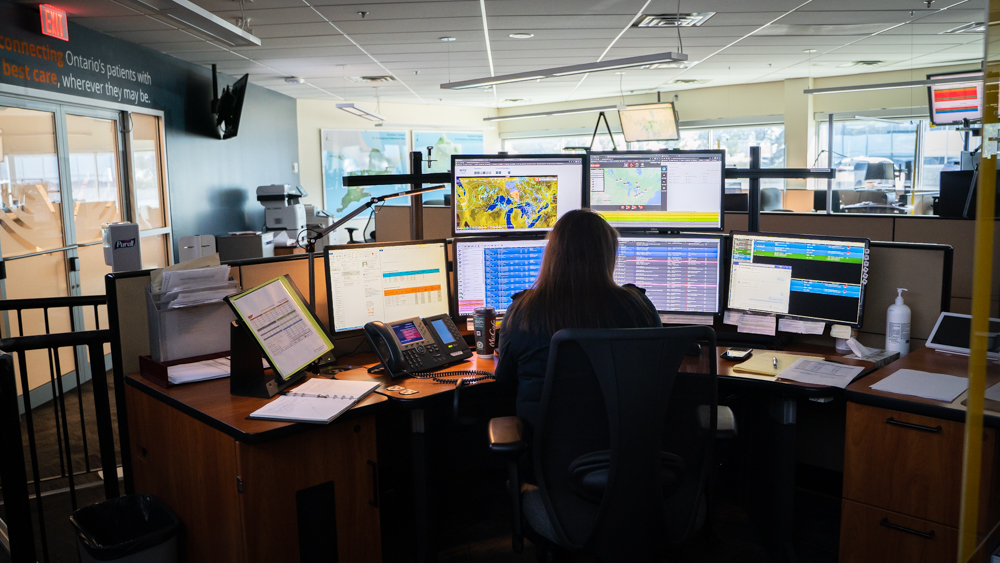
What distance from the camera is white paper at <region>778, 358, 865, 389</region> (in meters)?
1.88

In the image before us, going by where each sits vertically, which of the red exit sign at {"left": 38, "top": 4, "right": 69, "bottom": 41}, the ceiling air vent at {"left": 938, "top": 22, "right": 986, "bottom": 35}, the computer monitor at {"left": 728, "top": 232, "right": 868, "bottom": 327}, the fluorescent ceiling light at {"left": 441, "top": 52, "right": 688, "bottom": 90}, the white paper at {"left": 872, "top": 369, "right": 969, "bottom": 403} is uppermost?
the ceiling air vent at {"left": 938, "top": 22, "right": 986, "bottom": 35}

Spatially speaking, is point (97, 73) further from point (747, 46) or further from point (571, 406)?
point (747, 46)

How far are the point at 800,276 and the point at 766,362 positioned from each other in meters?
0.37

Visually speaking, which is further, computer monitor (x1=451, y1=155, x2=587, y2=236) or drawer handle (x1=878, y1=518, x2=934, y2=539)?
computer monitor (x1=451, y1=155, x2=587, y2=236)

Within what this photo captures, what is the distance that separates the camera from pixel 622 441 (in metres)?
1.36

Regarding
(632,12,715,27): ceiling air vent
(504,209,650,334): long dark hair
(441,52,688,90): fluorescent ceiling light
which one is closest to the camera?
(504,209,650,334): long dark hair

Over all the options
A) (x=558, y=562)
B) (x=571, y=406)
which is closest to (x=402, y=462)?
(x=558, y=562)

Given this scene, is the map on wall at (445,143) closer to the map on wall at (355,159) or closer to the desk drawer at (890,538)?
the map on wall at (355,159)

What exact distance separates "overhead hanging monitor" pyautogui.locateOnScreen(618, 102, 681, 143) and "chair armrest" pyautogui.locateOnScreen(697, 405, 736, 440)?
7372mm

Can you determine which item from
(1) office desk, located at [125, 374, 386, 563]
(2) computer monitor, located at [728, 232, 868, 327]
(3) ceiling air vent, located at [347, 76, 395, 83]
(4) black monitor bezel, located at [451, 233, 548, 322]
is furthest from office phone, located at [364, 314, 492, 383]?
(3) ceiling air vent, located at [347, 76, 395, 83]

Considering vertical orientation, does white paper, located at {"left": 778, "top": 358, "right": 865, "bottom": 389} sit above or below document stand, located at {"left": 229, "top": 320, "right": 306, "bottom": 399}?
below

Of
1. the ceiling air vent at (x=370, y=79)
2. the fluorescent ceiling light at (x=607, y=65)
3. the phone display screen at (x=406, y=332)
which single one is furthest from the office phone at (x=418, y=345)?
the ceiling air vent at (x=370, y=79)

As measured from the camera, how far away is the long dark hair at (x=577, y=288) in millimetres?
→ 1599

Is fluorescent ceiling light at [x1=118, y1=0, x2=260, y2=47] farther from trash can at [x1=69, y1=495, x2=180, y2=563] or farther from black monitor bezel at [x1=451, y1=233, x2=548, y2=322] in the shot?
trash can at [x1=69, y1=495, x2=180, y2=563]
